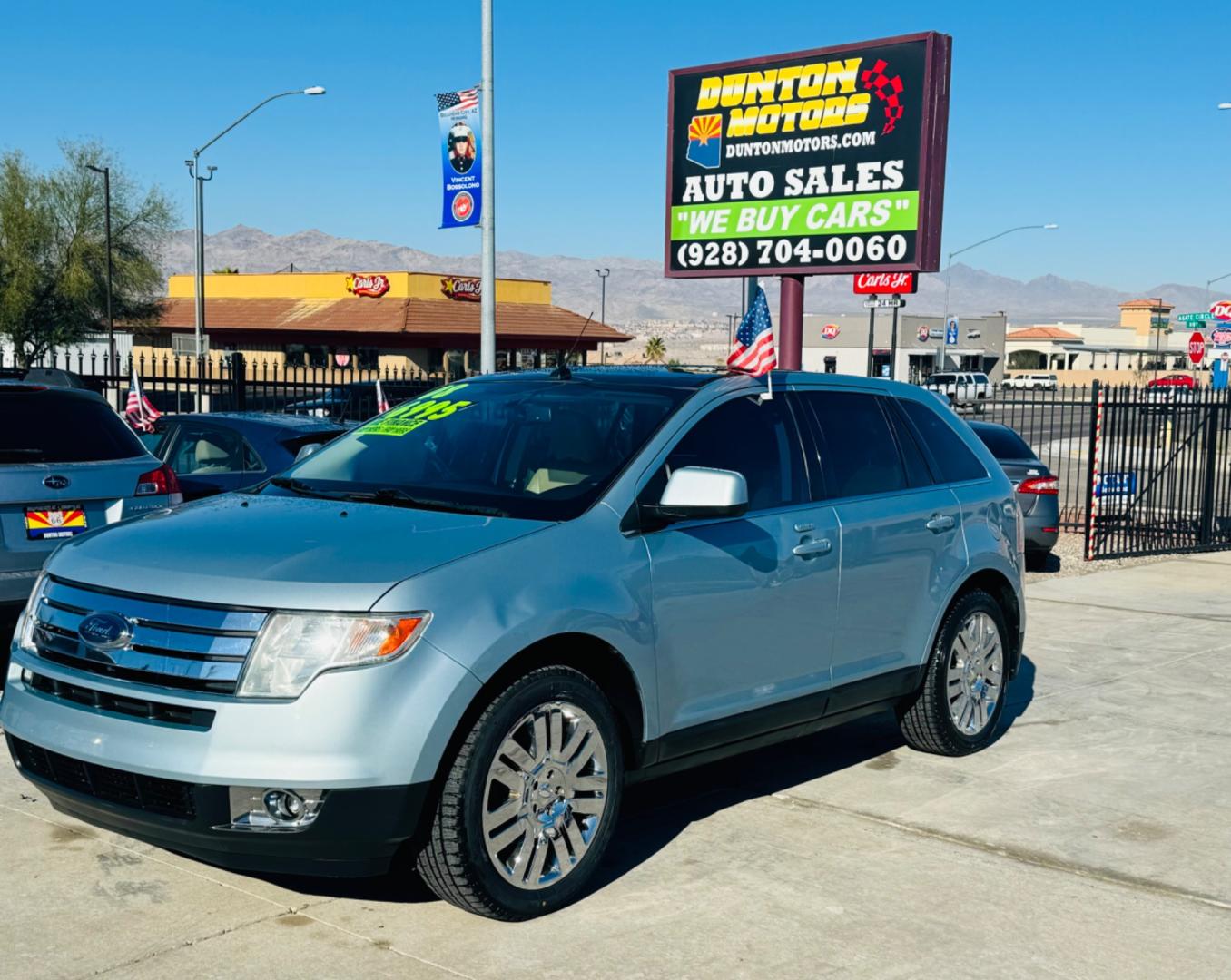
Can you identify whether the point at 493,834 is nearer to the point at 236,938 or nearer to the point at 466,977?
the point at 466,977

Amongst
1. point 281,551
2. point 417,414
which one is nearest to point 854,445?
point 417,414

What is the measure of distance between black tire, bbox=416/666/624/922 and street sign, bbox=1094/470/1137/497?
1196 centimetres

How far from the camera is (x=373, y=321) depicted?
57531 millimetres

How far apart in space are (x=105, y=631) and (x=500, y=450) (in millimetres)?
1720

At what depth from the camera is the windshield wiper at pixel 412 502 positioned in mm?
4992

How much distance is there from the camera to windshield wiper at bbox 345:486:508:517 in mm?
4992

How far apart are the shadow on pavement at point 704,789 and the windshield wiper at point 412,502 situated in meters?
1.23

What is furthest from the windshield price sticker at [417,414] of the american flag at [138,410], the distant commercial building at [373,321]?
the distant commercial building at [373,321]

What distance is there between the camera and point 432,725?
13.9 ft

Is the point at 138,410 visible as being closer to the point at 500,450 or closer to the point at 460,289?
the point at 500,450

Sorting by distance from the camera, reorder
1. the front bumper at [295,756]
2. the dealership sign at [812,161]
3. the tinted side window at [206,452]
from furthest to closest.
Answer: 1. the dealership sign at [812,161]
2. the tinted side window at [206,452]
3. the front bumper at [295,756]

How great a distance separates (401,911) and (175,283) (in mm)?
76603

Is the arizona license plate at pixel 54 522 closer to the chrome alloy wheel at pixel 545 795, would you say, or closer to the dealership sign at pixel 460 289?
the chrome alloy wheel at pixel 545 795

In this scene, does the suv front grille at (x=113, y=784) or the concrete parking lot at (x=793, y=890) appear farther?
the concrete parking lot at (x=793, y=890)
